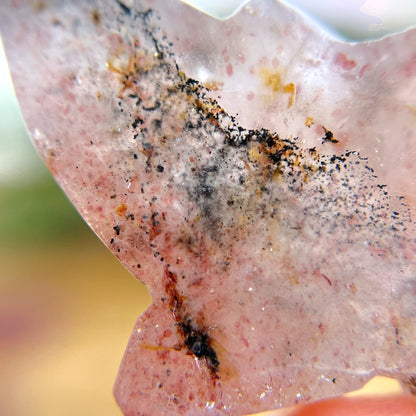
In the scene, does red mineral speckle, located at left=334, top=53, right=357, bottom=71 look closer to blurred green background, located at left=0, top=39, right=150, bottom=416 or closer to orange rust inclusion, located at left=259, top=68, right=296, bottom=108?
orange rust inclusion, located at left=259, top=68, right=296, bottom=108

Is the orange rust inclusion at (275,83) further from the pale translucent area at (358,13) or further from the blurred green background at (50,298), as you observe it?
the blurred green background at (50,298)

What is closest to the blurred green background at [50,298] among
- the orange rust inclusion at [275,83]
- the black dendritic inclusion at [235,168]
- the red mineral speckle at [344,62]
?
the black dendritic inclusion at [235,168]

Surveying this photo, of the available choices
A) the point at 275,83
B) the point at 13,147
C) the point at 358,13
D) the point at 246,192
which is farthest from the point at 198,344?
the point at 358,13

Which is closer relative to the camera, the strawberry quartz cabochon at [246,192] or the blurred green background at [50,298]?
the strawberry quartz cabochon at [246,192]

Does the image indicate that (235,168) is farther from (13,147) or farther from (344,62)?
(13,147)

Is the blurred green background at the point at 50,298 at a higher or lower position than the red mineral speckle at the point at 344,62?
lower

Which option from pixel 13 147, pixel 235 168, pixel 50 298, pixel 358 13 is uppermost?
pixel 358 13

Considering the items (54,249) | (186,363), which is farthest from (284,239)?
(54,249)
